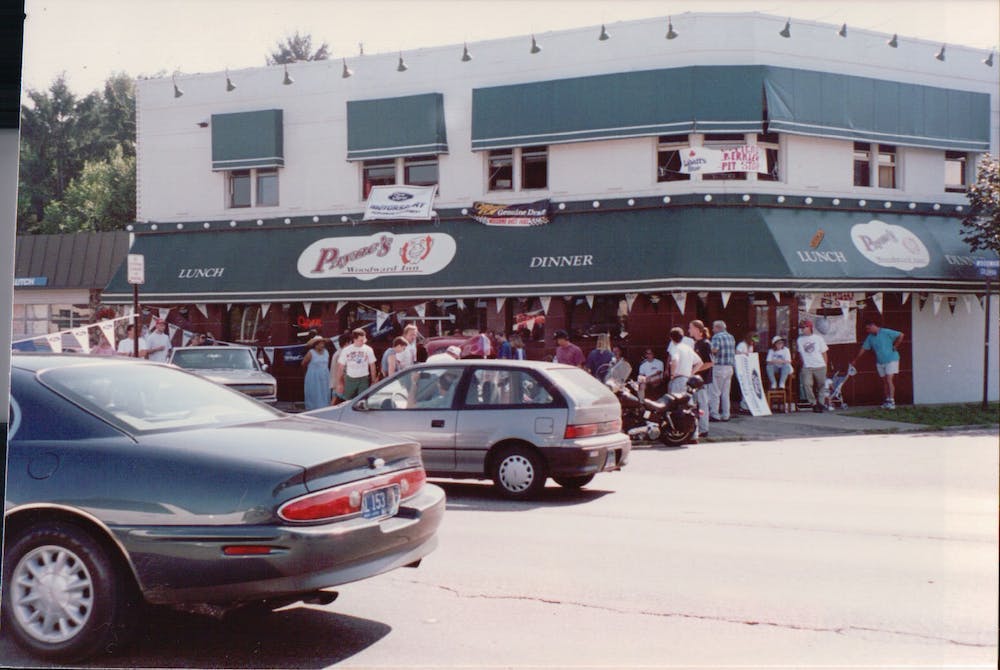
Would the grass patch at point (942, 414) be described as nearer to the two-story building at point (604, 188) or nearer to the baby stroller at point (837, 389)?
the two-story building at point (604, 188)

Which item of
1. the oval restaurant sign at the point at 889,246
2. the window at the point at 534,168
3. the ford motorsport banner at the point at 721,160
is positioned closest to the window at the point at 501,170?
the window at the point at 534,168

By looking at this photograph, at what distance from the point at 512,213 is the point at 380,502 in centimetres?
1577

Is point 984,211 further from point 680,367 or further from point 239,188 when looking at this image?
point 239,188

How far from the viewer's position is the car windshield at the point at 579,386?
1005 cm

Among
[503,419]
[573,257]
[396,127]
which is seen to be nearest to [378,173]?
[396,127]

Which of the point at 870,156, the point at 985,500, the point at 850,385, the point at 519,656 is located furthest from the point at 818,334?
the point at 519,656

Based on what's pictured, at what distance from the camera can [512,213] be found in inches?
806

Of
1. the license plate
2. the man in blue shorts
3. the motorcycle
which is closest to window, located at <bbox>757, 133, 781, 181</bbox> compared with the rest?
the man in blue shorts

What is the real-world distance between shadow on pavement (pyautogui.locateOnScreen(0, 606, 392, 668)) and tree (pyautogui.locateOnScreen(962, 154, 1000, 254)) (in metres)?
16.2

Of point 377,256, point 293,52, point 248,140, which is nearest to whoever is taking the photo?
point 293,52

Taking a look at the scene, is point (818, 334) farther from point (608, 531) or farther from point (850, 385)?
point (608, 531)

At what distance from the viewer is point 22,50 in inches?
258

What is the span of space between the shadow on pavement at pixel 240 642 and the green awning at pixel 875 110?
15960mm

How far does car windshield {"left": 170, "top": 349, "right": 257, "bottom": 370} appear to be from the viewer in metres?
17.4
